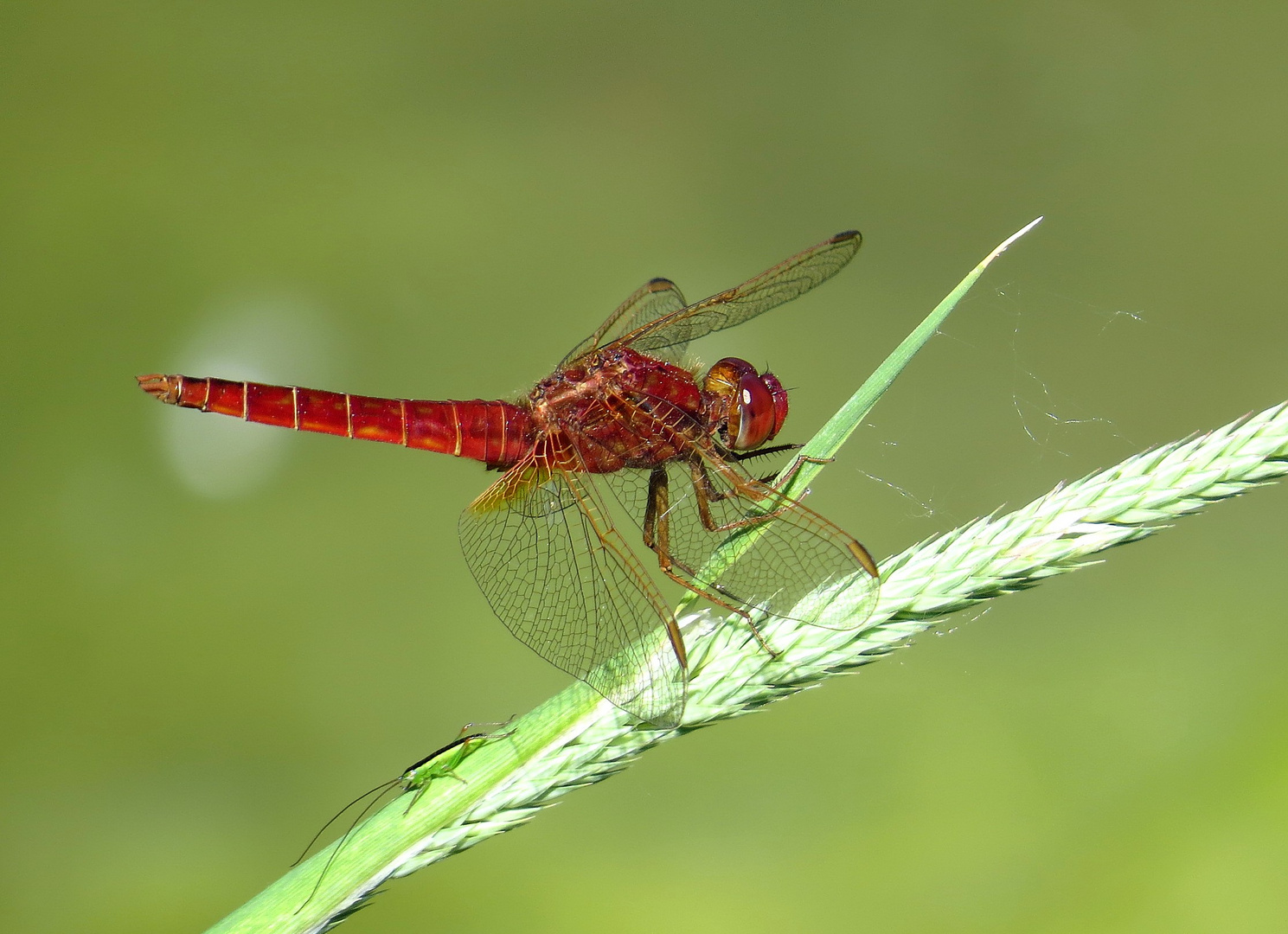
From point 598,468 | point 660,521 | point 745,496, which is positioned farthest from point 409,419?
point 745,496

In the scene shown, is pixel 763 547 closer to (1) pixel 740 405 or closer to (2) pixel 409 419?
(1) pixel 740 405

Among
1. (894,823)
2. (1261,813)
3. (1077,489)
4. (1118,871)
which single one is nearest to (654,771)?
(894,823)

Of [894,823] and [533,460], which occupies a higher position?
[533,460]

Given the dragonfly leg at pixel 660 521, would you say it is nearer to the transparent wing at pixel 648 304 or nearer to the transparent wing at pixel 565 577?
the transparent wing at pixel 565 577

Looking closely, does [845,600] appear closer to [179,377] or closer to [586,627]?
[586,627]

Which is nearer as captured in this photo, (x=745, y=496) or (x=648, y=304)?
(x=745, y=496)

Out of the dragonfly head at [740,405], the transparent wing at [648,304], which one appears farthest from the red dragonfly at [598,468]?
the transparent wing at [648,304]

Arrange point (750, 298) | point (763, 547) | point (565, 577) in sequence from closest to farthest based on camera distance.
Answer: point (763, 547), point (565, 577), point (750, 298)

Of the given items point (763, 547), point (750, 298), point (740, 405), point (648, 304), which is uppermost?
point (648, 304)
